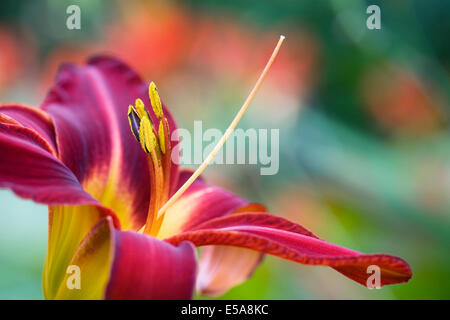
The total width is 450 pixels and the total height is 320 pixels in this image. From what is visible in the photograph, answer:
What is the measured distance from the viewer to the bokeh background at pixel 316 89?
1121mm

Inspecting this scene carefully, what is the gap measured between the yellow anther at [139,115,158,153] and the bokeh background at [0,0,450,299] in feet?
1.84

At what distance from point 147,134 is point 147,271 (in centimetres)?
15

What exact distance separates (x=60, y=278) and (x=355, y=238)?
695 mm

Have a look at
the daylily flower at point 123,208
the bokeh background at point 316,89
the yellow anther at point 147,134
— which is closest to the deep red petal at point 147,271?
the daylily flower at point 123,208

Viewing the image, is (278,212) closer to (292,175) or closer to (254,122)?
(292,175)

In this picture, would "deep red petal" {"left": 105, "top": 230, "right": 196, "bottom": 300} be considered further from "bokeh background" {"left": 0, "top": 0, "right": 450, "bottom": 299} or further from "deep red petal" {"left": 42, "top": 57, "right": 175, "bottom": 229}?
"bokeh background" {"left": 0, "top": 0, "right": 450, "bottom": 299}

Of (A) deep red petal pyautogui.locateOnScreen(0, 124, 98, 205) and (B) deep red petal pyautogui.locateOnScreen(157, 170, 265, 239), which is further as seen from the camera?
(B) deep red petal pyautogui.locateOnScreen(157, 170, 265, 239)

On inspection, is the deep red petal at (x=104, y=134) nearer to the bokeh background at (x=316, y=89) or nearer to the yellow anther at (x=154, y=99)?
the yellow anther at (x=154, y=99)

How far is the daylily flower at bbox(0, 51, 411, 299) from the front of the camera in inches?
16.6

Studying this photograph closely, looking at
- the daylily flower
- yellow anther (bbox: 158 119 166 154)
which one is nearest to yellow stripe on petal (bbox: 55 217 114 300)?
the daylily flower

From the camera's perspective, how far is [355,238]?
3.56 ft

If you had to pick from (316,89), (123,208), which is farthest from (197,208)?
(316,89)

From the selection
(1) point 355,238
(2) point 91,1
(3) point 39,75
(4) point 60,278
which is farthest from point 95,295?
(2) point 91,1

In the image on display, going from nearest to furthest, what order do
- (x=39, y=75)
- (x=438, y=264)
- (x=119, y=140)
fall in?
1. (x=119, y=140)
2. (x=438, y=264)
3. (x=39, y=75)
